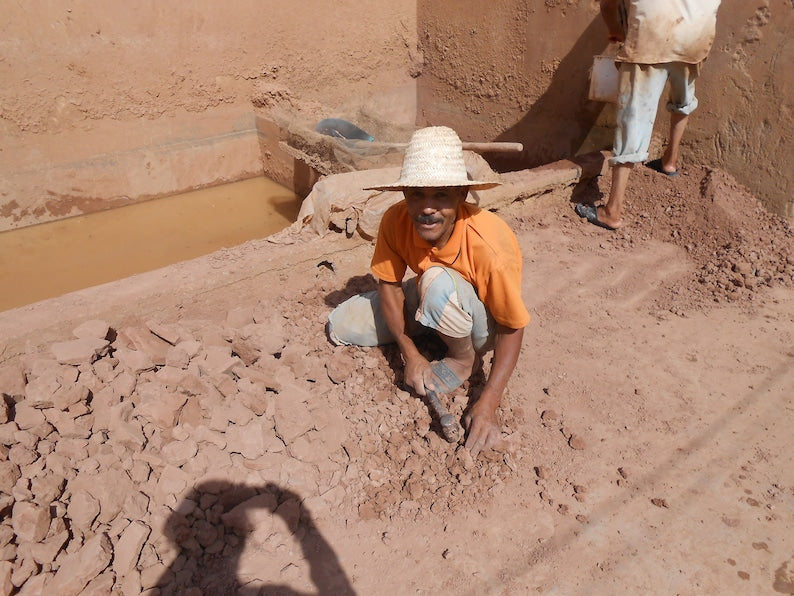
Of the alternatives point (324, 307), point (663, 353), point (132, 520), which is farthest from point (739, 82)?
point (132, 520)

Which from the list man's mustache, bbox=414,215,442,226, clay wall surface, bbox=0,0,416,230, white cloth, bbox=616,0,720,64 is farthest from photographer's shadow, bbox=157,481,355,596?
clay wall surface, bbox=0,0,416,230

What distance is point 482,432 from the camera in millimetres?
2209

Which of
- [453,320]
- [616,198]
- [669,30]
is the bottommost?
[616,198]

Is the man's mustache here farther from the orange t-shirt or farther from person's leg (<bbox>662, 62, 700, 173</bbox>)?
person's leg (<bbox>662, 62, 700, 173</bbox>)

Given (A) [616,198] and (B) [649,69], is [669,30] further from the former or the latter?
(A) [616,198]

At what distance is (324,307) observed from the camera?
3.03 metres

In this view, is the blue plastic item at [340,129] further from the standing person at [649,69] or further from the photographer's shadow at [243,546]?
the photographer's shadow at [243,546]

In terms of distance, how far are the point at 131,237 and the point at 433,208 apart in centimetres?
326

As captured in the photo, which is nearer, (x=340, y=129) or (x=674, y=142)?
(x=674, y=142)

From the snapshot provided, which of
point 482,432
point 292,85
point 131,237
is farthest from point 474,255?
point 292,85

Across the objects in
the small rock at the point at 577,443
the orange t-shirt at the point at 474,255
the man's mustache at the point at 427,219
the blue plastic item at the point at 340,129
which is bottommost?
the small rock at the point at 577,443

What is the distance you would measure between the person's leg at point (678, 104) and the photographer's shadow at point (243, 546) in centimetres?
338

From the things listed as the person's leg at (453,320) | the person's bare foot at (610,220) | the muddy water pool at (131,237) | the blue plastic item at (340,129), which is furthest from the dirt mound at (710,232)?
the muddy water pool at (131,237)

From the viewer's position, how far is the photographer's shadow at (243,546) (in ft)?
6.00
